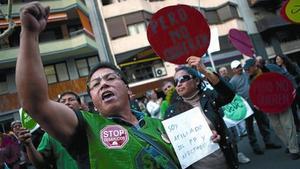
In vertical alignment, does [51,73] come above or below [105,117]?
above

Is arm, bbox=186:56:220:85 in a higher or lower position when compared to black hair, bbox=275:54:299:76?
higher

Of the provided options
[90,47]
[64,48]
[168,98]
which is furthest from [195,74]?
[90,47]

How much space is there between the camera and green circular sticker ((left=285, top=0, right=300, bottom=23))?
4.65 meters

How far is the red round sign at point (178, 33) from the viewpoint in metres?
3.18

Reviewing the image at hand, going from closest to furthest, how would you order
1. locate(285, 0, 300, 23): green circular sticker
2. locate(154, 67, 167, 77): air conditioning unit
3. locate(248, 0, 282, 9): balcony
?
locate(285, 0, 300, 23): green circular sticker → locate(154, 67, 167, 77): air conditioning unit → locate(248, 0, 282, 9): balcony

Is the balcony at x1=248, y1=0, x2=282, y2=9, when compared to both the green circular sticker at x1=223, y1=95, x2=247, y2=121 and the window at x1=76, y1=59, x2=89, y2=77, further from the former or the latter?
the green circular sticker at x1=223, y1=95, x2=247, y2=121

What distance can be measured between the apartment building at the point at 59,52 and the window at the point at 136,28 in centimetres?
267

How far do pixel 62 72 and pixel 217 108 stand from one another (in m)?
22.4

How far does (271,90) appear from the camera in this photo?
17.6 feet

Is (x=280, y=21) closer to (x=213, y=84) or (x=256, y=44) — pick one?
(x=256, y=44)

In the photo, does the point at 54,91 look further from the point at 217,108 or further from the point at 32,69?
the point at 32,69

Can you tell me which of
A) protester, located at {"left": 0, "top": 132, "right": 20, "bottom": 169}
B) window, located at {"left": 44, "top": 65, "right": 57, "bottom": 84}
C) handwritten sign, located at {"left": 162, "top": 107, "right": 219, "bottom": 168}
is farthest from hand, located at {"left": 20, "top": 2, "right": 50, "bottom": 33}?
window, located at {"left": 44, "top": 65, "right": 57, "bottom": 84}

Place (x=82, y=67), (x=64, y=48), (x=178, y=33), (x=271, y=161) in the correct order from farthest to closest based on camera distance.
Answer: (x=82, y=67), (x=64, y=48), (x=271, y=161), (x=178, y=33)

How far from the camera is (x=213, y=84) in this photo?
3289 millimetres
